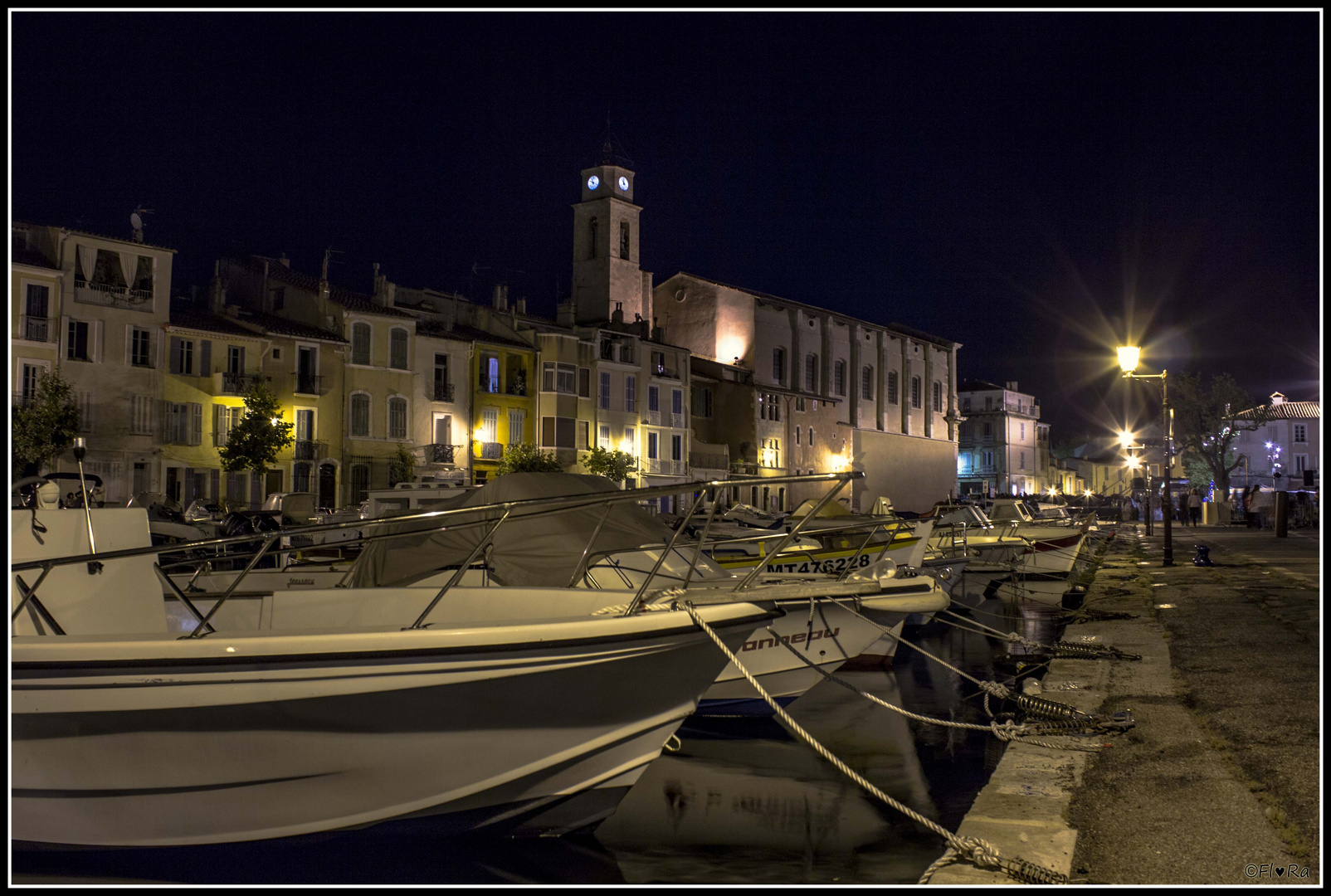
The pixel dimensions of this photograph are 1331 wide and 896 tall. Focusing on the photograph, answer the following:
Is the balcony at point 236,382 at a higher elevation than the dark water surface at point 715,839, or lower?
higher

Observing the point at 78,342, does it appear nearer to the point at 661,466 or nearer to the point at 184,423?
the point at 184,423

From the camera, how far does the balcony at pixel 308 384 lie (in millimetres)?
37156

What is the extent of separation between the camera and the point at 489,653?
4.95 meters

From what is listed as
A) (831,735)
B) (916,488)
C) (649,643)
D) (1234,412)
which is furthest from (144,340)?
(1234,412)

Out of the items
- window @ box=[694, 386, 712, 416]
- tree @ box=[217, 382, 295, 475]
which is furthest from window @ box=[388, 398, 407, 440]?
window @ box=[694, 386, 712, 416]

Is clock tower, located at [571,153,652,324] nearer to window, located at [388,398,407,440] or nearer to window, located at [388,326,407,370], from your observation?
window, located at [388,326,407,370]

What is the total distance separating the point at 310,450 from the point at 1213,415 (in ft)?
202

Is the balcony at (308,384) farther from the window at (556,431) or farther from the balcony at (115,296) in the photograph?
the window at (556,431)

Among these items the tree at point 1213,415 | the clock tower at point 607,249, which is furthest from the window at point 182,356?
the tree at point 1213,415

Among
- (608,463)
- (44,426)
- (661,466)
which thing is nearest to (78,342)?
(44,426)

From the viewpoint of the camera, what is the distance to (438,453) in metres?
40.1

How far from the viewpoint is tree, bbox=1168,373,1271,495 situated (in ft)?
220

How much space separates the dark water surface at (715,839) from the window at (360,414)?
31.6 meters

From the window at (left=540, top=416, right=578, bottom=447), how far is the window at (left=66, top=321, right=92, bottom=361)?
60.2ft
